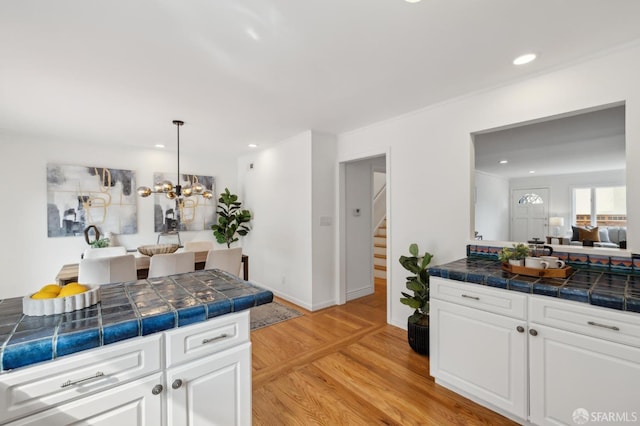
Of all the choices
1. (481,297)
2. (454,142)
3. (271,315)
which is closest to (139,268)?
(271,315)

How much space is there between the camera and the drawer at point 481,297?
173 centimetres

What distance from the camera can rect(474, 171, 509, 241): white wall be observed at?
24.7ft

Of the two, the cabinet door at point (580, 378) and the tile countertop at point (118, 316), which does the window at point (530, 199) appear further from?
the tile countertop at point (118, 316)

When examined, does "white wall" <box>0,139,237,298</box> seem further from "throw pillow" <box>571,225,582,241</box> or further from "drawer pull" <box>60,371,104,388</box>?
"throw pillow" <box>571,225,582,241</box>

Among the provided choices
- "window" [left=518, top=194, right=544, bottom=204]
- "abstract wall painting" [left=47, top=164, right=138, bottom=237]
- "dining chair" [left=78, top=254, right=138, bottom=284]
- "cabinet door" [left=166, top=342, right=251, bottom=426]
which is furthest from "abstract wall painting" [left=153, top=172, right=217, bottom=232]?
"window" [left=518, top=194, right=544, bottom=204]

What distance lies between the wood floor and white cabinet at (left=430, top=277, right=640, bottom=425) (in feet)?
0.69

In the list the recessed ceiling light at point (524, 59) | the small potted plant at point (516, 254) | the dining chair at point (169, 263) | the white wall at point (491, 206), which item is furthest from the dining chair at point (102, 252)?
the white wall at point (491, 206)

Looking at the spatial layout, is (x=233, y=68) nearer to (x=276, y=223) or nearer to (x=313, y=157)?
(x=313, y=157)

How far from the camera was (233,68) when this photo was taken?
7.03 feet

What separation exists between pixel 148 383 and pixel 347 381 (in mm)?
1603

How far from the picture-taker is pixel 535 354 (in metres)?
1.65

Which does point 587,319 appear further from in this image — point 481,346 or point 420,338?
point 420,338

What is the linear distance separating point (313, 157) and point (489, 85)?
6.92 ft

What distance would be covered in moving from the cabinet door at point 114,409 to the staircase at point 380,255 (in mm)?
4457
